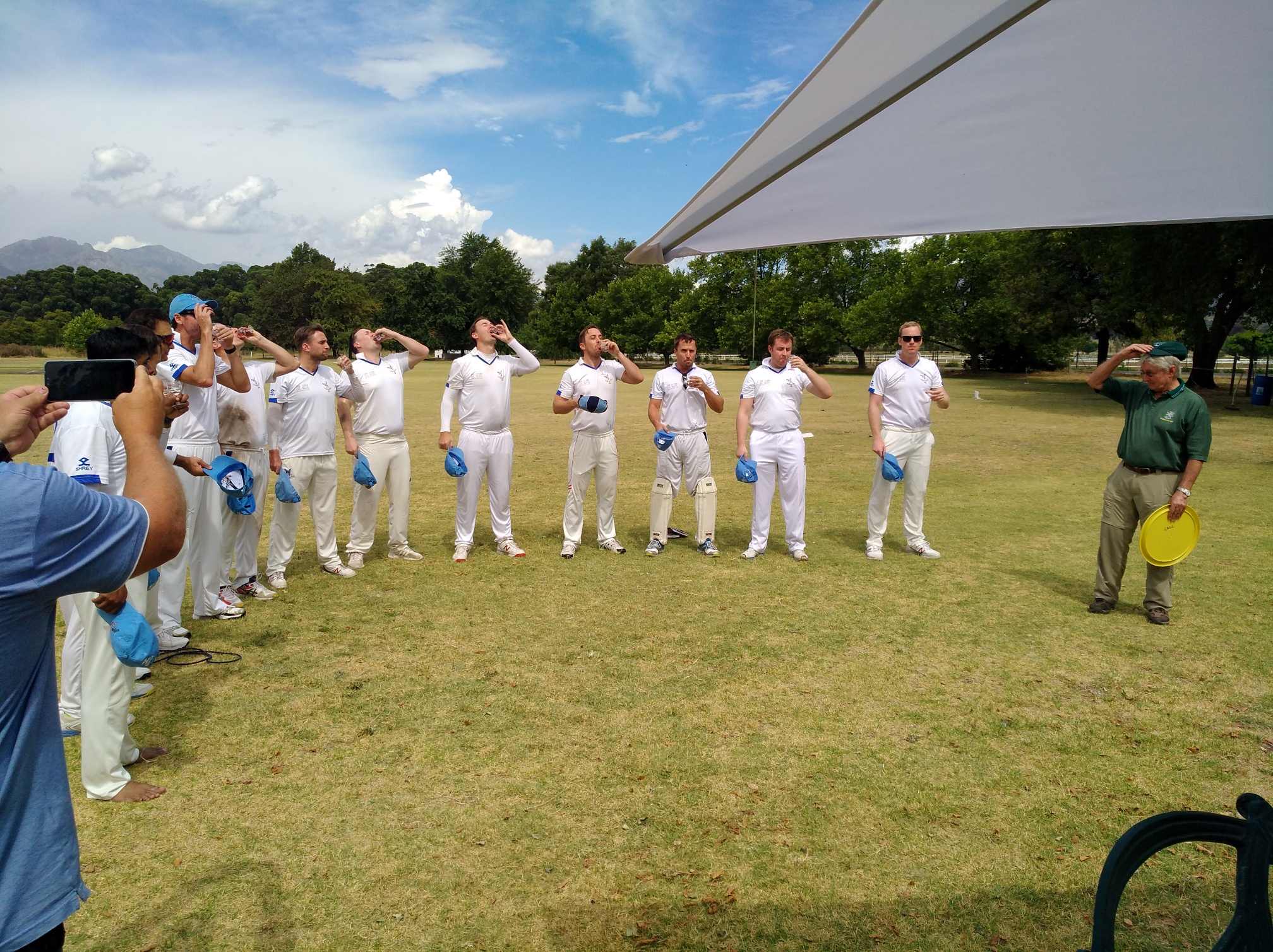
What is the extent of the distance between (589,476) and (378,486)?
89.4 inches

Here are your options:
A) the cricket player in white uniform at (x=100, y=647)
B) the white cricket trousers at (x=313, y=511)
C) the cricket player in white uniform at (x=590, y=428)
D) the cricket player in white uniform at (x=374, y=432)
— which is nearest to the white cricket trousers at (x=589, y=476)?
the cricket player in white uniform at (x=590, y=428)

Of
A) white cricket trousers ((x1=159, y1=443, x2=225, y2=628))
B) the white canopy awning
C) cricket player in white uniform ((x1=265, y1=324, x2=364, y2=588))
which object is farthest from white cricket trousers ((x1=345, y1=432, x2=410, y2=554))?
the white canopy awning

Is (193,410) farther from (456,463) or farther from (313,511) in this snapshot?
(456,463)

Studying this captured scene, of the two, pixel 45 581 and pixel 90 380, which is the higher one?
pixel 90 380

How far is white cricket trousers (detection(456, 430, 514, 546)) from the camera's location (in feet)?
28.0

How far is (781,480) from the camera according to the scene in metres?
8.69

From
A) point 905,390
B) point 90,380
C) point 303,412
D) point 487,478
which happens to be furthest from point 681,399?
point 90,380

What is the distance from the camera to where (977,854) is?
3672 mm

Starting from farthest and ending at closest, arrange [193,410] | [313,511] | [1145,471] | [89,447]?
[313,511] → [1145,471] → [193,410] → [89,447]

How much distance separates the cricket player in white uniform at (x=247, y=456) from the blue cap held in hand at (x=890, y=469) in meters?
6.09

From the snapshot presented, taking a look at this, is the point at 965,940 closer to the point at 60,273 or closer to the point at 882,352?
the point at 882,352

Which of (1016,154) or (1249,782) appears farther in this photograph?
(1249,782)

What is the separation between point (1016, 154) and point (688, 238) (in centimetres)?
93

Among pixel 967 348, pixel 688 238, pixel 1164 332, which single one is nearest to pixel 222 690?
pixel 688 238
